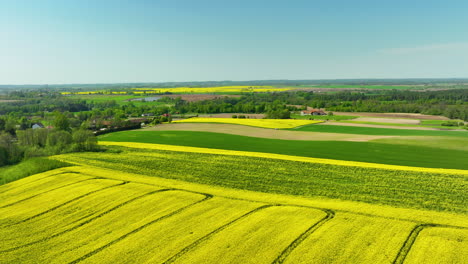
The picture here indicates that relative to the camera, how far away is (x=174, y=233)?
24.0 meters

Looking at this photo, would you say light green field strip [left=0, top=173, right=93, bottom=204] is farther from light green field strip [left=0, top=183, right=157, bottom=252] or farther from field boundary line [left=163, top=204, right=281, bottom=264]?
field boundary line [left=163, top=204, right=281, bottom=264]

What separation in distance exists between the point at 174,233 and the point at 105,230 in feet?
18.6

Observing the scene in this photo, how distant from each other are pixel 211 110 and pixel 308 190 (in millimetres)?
115517

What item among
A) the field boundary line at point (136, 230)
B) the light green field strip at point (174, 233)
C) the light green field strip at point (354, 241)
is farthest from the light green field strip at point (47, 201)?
the light green field strip at point (354, 241)

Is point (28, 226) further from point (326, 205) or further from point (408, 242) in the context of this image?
point (408, 242)

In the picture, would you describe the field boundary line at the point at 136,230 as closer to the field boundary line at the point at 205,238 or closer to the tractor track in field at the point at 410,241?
the field boundary line at the point at 205,238

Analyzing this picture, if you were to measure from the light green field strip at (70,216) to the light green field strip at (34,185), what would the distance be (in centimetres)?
701

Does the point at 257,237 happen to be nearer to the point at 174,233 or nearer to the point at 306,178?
the point at 174,233

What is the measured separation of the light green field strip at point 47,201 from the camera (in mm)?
28620

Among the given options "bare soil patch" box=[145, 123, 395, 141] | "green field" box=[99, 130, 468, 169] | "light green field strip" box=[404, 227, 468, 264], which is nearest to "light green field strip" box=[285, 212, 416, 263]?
"light green field strip" box=[404, 227, 468, 264]

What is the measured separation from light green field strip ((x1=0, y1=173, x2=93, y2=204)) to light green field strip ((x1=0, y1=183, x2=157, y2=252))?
701cm

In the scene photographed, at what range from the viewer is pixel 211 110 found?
148 m

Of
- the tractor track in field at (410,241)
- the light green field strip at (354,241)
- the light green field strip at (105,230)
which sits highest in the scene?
the light green field strip at (354,241)

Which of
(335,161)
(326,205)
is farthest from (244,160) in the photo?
(326,205)
